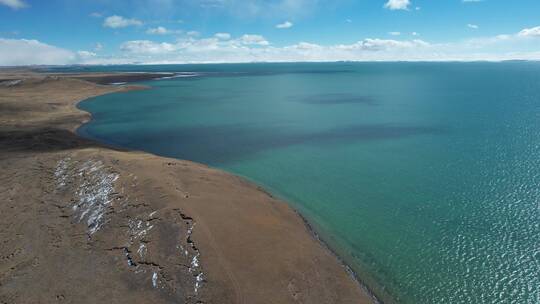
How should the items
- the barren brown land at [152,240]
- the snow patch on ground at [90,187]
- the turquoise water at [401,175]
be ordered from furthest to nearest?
1. the snow patch on ground at [90,187]
2. the turquoise water at [401,175]
3. the barren brown land at [152,240]

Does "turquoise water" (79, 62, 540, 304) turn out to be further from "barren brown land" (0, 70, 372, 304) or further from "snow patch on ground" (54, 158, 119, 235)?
"snow patch on ground" (54, 158, 119, 235)

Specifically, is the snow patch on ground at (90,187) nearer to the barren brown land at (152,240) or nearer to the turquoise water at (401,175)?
the barren brown land at (152,240)

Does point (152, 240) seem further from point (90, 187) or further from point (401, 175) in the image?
point (401, 175)

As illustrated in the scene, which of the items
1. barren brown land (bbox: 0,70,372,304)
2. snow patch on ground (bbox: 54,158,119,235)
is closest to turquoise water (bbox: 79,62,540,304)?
barren brown land (bbox: 0,70,372,304)

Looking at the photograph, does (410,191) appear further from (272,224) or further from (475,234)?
(272,224)

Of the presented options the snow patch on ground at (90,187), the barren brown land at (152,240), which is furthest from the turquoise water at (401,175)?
the snow patch on ground at (90,187)

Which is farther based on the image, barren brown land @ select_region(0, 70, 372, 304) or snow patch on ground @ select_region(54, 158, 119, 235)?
snow patch on ground @ select_region(54, 158, 119, 235)
